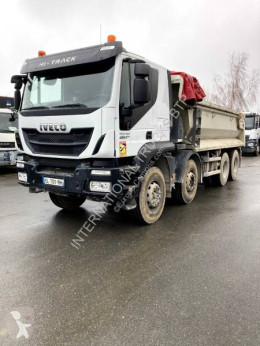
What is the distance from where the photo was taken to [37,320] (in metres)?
2.55

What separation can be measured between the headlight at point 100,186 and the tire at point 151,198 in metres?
0.73

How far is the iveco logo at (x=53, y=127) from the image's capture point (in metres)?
4.36

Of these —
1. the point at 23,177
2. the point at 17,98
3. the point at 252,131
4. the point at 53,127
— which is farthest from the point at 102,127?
the point at 252,131

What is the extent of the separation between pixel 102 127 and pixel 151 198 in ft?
5.10

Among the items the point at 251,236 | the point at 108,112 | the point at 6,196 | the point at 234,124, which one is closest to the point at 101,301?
the point at 108,112

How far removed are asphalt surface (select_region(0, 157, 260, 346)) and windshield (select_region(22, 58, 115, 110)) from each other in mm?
2006

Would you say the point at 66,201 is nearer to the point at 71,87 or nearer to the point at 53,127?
the point at 53,127

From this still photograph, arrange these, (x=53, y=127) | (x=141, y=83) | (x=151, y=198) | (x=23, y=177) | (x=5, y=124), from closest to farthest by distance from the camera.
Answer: (x=141, y=83), (x=53, y=127), (x=151, y=198), (x=23, y=177), (x=5, y=124)

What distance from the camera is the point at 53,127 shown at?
175 inches

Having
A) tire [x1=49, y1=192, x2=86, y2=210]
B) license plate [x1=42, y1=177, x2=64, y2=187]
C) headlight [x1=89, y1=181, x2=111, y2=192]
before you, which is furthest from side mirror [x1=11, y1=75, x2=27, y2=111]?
headlight [x1=89, y1=181, x2=111, y2=192]

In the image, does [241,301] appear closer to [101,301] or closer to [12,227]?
[101,301]

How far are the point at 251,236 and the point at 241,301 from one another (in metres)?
1.86

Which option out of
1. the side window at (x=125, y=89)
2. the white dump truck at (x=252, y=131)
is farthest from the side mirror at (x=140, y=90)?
the white dump truck at (x=252, y=131)

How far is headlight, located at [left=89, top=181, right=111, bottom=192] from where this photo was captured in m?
4.17
